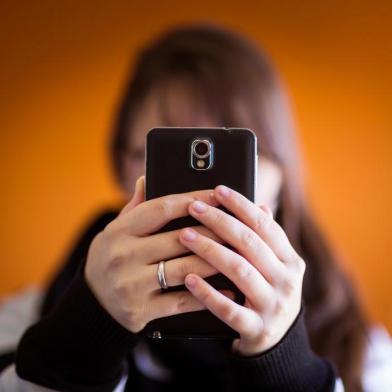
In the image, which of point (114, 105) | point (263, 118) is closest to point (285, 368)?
point (263, 118)

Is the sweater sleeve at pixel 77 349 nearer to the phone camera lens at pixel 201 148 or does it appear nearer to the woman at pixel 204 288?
the woman at pixel 204 288

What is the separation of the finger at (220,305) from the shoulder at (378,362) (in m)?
0.23

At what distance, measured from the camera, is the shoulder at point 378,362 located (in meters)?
0.50

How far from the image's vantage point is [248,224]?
13.1 inches

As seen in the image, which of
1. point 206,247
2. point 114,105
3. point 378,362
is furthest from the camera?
point 114,105

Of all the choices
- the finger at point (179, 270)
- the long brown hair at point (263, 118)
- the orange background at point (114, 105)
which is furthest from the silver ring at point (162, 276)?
the orange background at point (114, 105)

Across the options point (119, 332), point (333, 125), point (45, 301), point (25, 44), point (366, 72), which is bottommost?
point (45, 301)

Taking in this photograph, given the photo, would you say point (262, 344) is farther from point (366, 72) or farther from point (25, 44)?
point (25, 44)

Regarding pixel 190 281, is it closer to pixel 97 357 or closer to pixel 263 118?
pixel 97 357

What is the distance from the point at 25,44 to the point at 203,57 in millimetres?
725

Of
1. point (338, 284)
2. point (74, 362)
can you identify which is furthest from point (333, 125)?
point (74, 362)

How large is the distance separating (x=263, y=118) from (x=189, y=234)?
289mm

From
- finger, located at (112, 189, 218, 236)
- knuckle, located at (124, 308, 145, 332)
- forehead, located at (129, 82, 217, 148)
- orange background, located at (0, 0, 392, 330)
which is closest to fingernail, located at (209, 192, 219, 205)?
finger, located at (112, 189, 218, 236)

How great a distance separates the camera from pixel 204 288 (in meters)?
0.32
